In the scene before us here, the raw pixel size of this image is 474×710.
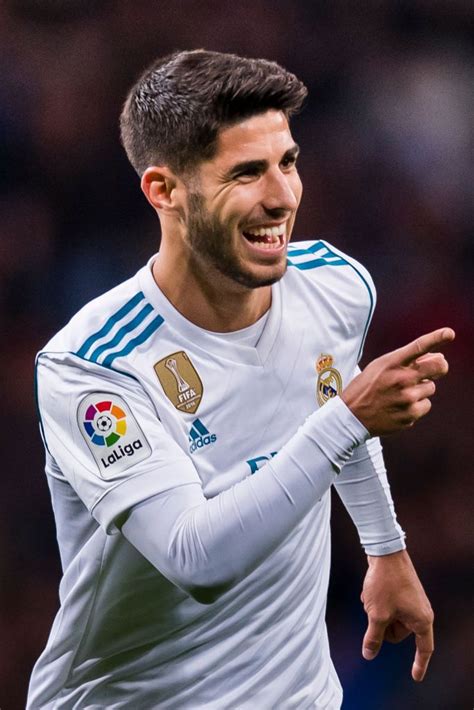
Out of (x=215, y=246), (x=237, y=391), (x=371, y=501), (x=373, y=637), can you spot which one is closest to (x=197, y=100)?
(x=215, y=246)

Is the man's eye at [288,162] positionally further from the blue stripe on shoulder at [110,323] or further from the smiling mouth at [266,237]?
the blue stripe on shoulder at [110,323]

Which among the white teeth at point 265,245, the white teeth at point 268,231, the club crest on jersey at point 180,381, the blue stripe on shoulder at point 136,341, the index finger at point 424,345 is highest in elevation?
the white teeth at point 268,231

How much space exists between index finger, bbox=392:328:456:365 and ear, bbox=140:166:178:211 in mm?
531

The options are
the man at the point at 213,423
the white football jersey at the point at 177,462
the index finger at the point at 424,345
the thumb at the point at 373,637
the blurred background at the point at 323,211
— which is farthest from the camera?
the blurred background at the point at 323,211

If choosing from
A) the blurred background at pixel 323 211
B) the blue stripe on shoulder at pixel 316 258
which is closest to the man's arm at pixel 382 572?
the blue stripe on shoulder at pixel 316 258

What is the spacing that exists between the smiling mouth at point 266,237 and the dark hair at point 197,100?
0.50ft

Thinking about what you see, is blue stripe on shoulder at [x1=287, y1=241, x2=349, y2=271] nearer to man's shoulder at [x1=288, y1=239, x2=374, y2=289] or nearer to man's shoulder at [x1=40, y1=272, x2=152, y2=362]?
man's shoulder at [x1=288, y1=239, x2=374, y2=289]

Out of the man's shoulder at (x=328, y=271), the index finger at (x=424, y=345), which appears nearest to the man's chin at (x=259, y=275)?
the man's shoulder at (x=328, y=271)

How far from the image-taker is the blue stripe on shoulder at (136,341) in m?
1.86

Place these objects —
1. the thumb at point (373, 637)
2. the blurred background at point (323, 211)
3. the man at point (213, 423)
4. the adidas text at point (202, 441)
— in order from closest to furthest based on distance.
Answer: the man at point (213, 423) < the adidas text at point (202, 441) < the thumb at point (373, 637) < the blurred background at point (323, 211)

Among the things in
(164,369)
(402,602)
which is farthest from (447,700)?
(164,369)

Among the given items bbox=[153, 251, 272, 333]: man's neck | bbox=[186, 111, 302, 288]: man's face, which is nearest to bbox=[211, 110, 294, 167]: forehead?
bbox=[186, 111, 302, 288]: man's face

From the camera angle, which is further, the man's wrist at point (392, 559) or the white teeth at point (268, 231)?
the man's wrist at point (392, 559)

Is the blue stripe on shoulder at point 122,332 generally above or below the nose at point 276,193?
below
